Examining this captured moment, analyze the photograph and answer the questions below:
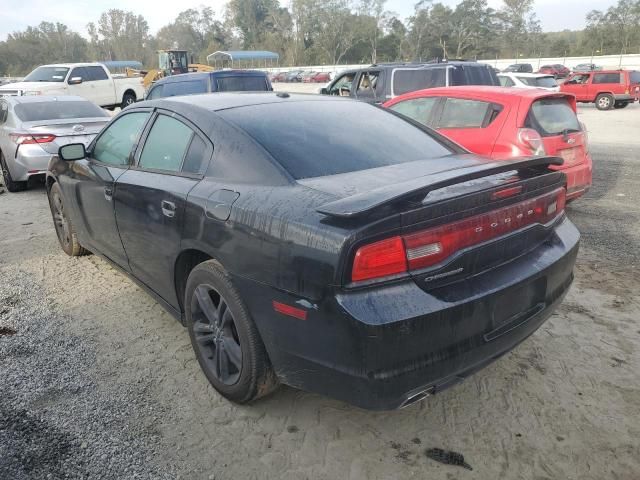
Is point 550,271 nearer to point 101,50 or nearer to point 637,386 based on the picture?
point 637,386

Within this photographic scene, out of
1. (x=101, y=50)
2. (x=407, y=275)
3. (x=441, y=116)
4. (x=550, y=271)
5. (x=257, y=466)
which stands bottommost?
(x=257, y=466)

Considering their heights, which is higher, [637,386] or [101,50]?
[101,50]

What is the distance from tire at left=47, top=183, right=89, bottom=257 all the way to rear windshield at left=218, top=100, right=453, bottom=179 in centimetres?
268

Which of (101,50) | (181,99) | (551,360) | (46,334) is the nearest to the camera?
(551,360)

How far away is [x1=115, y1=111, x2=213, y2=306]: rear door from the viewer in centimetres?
292

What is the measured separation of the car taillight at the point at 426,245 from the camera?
202 cm

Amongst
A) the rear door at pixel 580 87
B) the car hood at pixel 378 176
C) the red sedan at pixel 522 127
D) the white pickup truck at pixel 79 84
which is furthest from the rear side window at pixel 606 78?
the car hood at pixel 378 176

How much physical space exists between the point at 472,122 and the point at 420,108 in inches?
40.1

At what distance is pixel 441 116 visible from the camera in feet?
21.6

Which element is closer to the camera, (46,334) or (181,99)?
(181,99)

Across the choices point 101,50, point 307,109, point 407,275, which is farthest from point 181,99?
point 101,50

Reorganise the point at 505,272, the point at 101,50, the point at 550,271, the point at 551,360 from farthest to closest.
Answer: the point at 101,50 < the point at 551,360 < the point at 550,271 < the point at 505,272

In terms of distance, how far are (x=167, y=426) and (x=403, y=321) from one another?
1.43 m

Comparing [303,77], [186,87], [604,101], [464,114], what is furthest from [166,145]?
[303,77]
